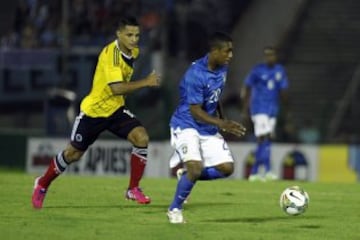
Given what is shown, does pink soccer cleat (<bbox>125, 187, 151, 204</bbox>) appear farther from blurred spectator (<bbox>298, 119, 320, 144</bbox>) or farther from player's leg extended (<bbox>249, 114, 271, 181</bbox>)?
blurred spectator (<bbox>298, 119, 320, 144</bbox>)

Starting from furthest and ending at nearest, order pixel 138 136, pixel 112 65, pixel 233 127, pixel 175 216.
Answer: pixel 138 136, pixel 112 65, pixel 175 216, pixel 233 127

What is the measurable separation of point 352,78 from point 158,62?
4996mm

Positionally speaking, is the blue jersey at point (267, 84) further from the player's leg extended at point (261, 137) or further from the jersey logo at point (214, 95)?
the jersey logo at point (214, 95)

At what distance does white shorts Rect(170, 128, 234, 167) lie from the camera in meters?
13.0

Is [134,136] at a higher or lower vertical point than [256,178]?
higher

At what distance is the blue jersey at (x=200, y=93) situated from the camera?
42.4 ft

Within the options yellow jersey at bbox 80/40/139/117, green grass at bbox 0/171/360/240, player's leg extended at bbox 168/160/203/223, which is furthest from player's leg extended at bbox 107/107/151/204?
player's leg extended at bbox 168/160/203/223

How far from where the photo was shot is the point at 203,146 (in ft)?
43.0

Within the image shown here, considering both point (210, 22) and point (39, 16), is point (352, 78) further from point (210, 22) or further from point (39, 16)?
point (39, 16)

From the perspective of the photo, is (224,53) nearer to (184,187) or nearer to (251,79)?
(184,187)

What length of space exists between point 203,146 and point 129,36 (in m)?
1.92

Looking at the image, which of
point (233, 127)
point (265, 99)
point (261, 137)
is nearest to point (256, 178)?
point (261, 137)

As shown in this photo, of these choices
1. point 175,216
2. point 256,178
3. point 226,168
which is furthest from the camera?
point 256,178

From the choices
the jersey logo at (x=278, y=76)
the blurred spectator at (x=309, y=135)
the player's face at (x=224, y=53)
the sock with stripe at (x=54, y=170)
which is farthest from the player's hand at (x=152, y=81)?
the blurred spectator at (x=309, y=135)
